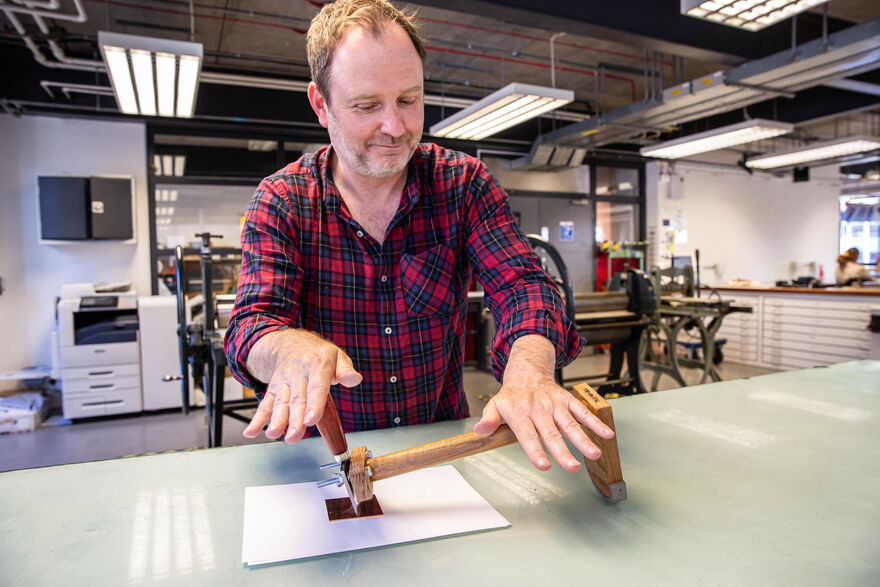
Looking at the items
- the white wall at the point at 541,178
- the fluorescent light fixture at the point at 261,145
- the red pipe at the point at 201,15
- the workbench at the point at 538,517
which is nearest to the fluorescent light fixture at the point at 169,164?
the fluorescent light fixture at the point at 261,145

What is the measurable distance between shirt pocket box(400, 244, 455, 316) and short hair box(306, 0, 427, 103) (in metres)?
0.39

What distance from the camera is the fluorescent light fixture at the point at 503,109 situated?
4148 mm

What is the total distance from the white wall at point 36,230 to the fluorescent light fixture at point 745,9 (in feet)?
16.5

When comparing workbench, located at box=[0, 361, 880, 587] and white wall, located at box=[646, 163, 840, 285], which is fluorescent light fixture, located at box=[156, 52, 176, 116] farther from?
white wall, located at box=[646, 163, 840, 285]

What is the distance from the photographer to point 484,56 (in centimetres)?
534

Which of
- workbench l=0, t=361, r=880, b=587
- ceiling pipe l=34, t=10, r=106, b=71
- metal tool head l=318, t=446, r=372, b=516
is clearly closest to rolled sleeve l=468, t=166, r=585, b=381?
workbench l=0, t=361, r=880, b=587

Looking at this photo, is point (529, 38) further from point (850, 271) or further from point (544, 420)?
point (850, 271)

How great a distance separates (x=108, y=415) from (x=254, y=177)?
2.78 meters

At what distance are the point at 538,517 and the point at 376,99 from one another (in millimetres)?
776

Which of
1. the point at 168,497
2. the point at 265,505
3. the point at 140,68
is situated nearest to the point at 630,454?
the point at 265,505

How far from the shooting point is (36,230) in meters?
5.03

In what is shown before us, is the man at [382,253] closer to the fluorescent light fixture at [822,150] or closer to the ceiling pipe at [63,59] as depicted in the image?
the ceiling pipe at [63,59]

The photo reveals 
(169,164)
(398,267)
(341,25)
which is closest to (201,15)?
(169,164)

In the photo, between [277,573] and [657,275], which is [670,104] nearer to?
[657,275]
